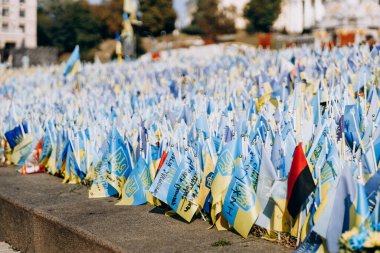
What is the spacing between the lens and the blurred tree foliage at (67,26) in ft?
237

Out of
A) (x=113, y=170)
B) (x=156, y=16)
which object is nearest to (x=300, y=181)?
(x=113, y=170)

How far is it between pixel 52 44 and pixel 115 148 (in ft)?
217

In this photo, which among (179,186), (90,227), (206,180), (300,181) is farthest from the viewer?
(179,186)

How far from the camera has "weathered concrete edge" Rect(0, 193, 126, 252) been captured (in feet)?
17.2

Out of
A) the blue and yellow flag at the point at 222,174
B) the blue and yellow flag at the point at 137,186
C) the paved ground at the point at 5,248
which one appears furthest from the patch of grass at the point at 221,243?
the paved ground at the point at 5,248

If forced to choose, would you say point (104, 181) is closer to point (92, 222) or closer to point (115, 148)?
point (115, 148)

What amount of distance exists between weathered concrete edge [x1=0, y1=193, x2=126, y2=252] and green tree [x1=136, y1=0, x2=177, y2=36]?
253ft

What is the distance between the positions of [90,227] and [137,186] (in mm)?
960

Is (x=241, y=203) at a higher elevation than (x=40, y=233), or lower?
higher

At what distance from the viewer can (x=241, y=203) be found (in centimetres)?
507

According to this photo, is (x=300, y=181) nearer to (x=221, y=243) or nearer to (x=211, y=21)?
(x=221, y=243)

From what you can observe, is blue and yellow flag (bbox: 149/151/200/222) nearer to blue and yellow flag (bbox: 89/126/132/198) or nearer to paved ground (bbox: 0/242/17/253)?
blue and yellow flag (bbox: 89/126/132/198)

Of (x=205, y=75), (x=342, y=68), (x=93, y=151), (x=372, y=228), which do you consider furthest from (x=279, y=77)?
(x=372, y=228)

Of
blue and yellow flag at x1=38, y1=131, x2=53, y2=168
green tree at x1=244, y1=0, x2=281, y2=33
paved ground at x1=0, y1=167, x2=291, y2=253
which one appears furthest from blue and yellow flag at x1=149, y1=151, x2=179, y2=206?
green tree at x1=244, y1=0, x2=281, y2=33
